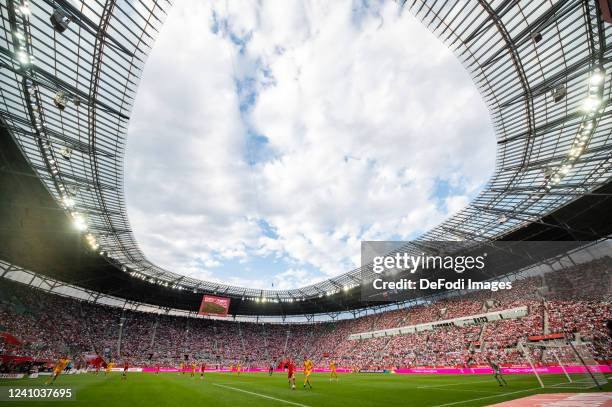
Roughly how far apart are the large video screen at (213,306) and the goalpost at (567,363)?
143 feet

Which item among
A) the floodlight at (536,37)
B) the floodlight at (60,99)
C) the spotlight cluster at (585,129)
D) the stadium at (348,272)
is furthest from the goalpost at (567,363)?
the floodlight at (60,99)

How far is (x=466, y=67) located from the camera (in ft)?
63.8

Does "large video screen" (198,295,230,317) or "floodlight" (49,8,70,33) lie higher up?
"floodlight" (49,8,70,33)

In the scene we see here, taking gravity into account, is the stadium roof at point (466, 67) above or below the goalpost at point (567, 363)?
above

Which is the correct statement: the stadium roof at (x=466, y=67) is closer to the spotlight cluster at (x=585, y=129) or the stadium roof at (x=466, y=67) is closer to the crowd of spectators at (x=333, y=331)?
the spotlight cluster at (x=585, y=129)

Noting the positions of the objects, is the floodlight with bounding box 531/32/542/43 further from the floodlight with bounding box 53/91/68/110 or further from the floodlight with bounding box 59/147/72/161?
the floodlight with bounding box 59/147/72/161

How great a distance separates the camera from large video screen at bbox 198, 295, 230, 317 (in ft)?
173

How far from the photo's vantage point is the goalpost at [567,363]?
631 inches

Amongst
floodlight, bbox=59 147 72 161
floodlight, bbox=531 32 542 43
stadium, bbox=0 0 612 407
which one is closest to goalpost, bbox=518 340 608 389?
stadium, bbox=0 0 612 407

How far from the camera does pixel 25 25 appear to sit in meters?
14.8

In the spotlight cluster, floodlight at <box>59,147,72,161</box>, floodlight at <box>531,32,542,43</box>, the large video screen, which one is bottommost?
the large video screen

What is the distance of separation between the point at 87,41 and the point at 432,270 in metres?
49.7

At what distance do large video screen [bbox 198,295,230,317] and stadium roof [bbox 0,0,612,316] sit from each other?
29.6 metres

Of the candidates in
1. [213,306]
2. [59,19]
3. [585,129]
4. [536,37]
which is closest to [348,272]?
[213,306]
